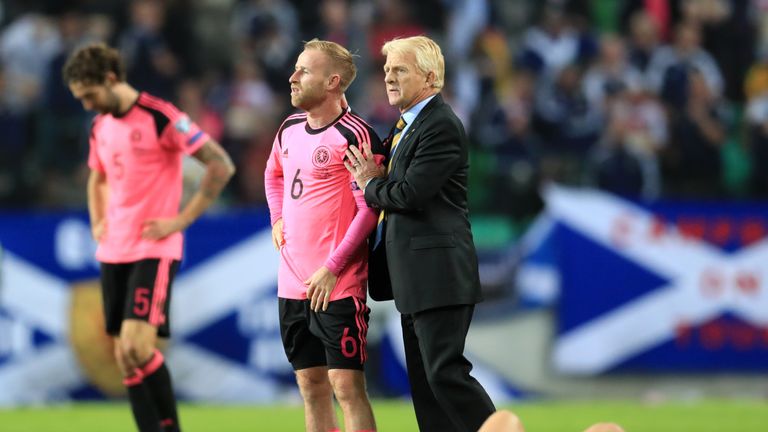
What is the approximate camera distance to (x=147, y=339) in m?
7.95

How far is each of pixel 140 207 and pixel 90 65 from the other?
2.97 ft

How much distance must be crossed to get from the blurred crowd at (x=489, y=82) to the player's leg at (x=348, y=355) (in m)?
6.59

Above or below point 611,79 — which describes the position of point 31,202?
below

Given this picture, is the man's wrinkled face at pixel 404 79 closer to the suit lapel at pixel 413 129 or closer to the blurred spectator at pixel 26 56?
the suit lapel at pixel 413 129

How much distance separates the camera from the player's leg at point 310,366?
22.3 feet

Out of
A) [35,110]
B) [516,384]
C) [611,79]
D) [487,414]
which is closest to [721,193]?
[611,79]

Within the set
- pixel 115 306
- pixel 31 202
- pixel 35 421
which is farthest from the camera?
pixel 31 202

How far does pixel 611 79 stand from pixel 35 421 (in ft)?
25.9

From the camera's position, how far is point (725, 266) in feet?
40.2

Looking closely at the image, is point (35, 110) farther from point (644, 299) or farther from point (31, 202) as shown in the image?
point (644, 299)

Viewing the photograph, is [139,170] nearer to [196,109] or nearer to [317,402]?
[317,402]

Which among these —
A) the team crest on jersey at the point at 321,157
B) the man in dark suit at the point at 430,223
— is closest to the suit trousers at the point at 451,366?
the man in dark suit at the point at 430,223

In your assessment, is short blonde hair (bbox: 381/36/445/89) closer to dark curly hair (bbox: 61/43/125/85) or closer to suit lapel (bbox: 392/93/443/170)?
suit lapel (bbox: 392/93/443/170)

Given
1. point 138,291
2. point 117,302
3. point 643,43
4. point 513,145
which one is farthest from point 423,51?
point 643,43
